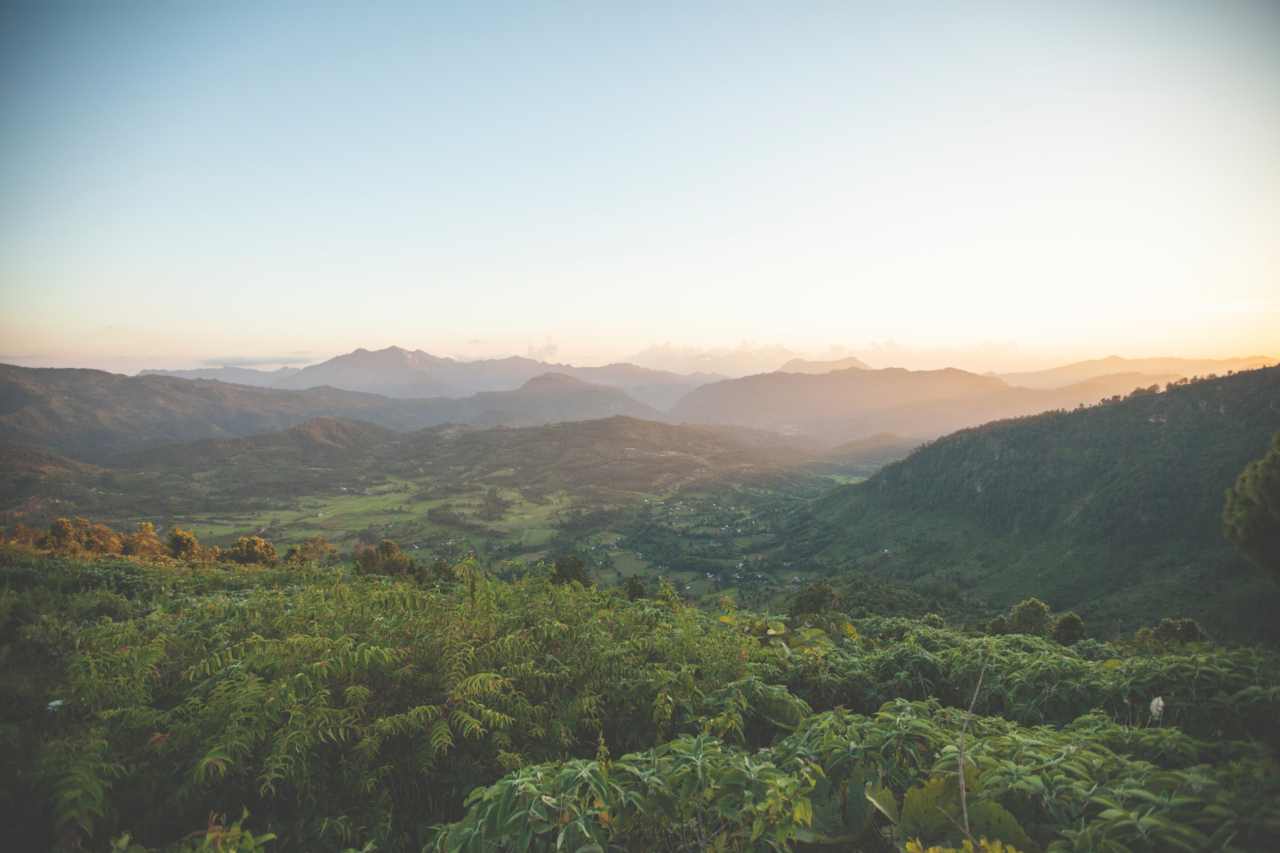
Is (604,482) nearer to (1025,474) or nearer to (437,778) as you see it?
(1025,474)

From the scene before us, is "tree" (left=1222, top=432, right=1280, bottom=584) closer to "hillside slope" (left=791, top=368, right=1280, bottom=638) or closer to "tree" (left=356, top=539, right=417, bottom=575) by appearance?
"tree" (left=356, top=539, right=417, bottom=575)

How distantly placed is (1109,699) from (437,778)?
659cm

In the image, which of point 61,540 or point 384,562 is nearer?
point 61,540

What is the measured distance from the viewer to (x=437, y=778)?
4.00 metres

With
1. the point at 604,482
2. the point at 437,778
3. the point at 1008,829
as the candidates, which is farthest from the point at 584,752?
the point at 604,482

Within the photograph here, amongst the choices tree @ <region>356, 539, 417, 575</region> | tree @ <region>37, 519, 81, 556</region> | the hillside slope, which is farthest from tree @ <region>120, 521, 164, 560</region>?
the hillside slope

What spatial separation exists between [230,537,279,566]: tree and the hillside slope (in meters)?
75.3

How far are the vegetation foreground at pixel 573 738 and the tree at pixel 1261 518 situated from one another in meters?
4.23

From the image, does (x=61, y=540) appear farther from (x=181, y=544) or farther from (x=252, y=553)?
(x=252, y=553)

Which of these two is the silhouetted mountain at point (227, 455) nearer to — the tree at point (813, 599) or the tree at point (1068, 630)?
the tree at point (813, 599)

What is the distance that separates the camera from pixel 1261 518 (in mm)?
7625

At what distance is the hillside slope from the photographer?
5441 centimetres

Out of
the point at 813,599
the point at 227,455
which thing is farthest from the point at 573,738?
the point at 227,455

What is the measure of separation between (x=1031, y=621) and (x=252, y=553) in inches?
1940
